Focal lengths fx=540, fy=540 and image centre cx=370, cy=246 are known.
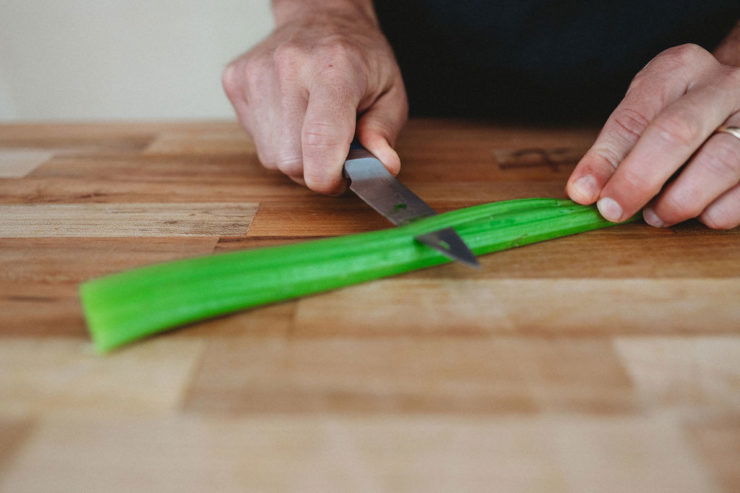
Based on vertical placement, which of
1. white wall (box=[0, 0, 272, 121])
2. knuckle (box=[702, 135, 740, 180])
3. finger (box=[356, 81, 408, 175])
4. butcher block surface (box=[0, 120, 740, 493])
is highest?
knuckle (box=[702, 135, 740, 180])

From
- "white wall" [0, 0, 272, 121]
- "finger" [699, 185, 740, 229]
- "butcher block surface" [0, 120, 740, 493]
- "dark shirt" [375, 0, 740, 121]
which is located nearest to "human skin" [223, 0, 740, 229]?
"finger" [699, 185, 740, 229]

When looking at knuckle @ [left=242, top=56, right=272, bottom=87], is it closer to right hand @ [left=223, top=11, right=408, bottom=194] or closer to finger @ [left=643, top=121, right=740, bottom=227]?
right hand @ [left=223, top=11, right=408, bottom=194]

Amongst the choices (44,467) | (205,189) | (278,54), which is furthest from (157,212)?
(44,467)

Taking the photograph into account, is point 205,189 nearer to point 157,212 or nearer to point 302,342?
point 157,212

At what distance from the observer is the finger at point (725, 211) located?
54.4 inches

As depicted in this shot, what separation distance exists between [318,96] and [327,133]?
0.41 feet

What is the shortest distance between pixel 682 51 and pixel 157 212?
5.09 feet

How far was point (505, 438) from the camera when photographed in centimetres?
84

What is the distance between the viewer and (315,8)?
78.0 inches

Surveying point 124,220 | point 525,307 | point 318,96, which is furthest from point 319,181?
point 525,307

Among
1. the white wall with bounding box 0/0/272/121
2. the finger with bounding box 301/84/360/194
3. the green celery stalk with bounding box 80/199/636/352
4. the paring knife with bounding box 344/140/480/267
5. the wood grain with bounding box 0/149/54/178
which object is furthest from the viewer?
the white wall with bounding box 0/0/272/121

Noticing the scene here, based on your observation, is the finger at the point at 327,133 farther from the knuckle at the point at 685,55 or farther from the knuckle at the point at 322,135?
the knuckle at the point at 685,55

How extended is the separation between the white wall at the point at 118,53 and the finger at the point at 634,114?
2661mm

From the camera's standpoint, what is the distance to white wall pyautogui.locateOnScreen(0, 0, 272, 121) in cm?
340
